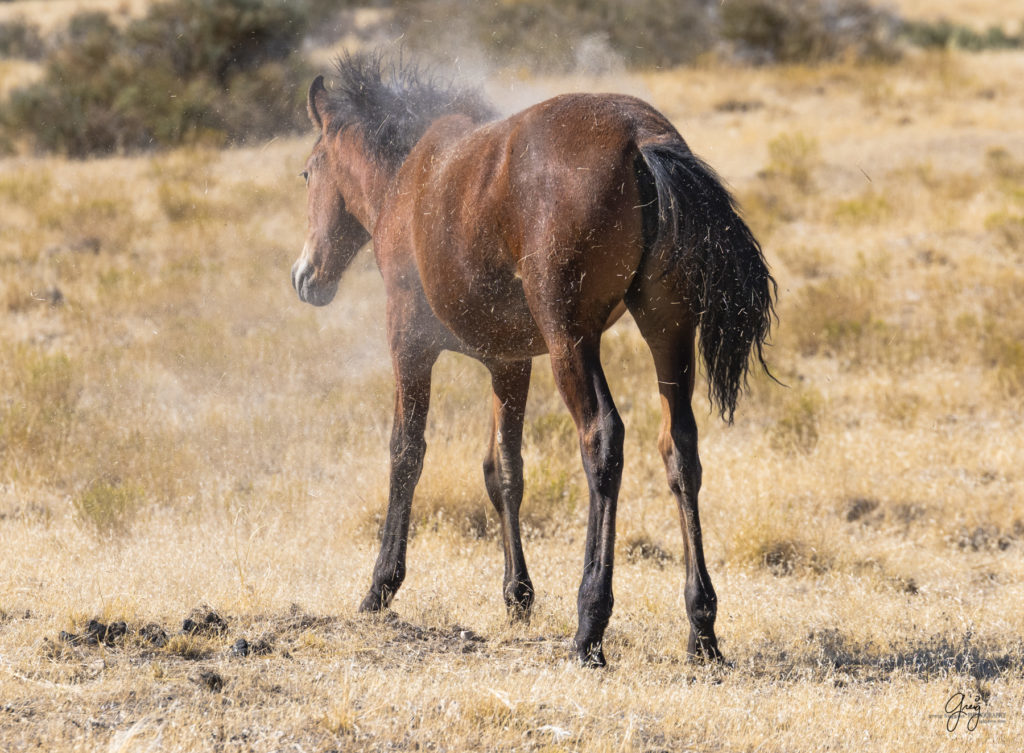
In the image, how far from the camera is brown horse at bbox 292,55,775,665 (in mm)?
4309

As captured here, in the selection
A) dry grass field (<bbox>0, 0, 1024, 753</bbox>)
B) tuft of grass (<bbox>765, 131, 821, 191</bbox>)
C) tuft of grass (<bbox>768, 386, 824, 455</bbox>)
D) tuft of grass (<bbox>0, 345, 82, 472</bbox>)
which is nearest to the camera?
dry grass field (<bbox>0, 0, 1024, 753</bbox>)

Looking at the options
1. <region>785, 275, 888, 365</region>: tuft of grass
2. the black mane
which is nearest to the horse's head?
the black mane

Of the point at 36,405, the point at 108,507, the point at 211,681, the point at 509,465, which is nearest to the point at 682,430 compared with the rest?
the point at 509,465

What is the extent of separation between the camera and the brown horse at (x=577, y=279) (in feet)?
14.1

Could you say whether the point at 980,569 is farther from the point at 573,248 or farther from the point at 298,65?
the point at 298,65

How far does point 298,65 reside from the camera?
18812 mm

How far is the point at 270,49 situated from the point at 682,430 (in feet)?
60.5

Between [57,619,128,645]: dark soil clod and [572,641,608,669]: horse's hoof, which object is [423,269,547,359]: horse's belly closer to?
[572,641,608,669]: horse's hoof

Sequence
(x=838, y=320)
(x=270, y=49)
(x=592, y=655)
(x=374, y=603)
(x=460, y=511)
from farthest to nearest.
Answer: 1. (x=270, y=49)
2. (x=838, y=320)
3. (x=460, y=511)
4. (x=374, y=603)
5. (x=592, y=655)

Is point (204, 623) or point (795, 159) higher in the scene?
point (795, 159)

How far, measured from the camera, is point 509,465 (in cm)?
579

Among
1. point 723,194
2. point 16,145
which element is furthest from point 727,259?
point 16,145

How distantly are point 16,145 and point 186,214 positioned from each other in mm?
6304

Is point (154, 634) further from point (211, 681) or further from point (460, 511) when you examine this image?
point (460, 511)
